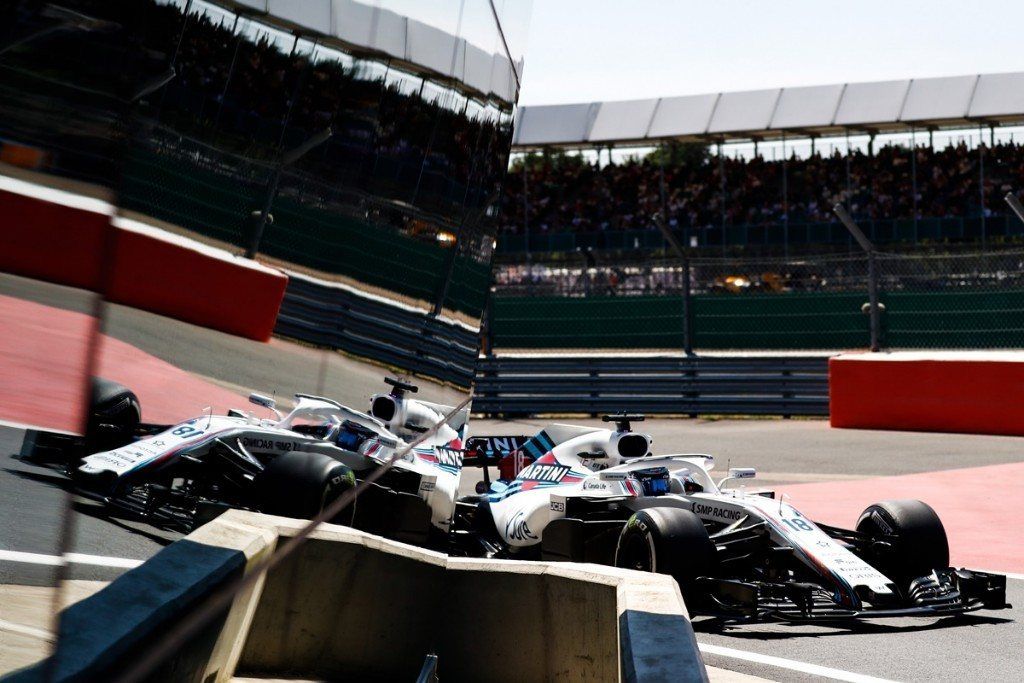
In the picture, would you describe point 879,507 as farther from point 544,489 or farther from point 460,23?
point 460,23

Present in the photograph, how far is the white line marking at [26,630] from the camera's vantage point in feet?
2.89

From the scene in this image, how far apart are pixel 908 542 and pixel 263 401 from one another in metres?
6.85

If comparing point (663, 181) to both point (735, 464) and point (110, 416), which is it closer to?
point (735, 464)

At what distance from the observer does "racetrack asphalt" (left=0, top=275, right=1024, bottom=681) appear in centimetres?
Result: 91

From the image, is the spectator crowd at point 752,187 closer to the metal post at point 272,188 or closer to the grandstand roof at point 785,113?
the grandstand roof at point 785,113

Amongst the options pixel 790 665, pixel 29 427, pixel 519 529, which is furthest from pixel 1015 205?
pixel 29 427

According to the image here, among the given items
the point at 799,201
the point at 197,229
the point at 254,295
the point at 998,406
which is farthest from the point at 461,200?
the point at 799,201

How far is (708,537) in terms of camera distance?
7.27m

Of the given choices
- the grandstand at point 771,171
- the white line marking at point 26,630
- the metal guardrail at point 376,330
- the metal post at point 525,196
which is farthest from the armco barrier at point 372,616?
the metal post at point 525,196

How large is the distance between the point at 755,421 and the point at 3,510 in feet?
61.0

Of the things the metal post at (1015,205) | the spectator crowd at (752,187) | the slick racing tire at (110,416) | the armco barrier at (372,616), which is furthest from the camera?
the spectator crowd at (752,187)

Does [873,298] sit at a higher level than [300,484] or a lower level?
higher

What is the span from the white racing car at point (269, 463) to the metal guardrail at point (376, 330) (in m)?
0.07

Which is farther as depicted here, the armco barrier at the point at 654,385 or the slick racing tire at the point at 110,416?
the armco barrier at the point at 654,385
